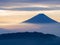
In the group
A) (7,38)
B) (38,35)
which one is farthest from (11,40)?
(38,35)

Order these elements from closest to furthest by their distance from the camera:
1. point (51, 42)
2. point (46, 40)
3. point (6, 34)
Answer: point (51, 42), point (46, 40), point (6, 34)

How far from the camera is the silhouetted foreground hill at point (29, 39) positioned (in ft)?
422

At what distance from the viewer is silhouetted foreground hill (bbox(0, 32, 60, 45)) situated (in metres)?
129

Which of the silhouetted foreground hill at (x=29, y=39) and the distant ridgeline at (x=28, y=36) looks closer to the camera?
the silhouetted foreground hill at (x=29, y=39)

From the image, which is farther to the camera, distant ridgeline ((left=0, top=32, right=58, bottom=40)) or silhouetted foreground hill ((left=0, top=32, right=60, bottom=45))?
distant ridgeline ((left=0, top=32, right=58, bottom=40))

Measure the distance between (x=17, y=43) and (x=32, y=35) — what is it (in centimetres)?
1818

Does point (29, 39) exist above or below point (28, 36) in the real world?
above

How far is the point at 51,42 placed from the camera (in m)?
127

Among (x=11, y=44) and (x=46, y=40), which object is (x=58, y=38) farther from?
(x=11, y=44)

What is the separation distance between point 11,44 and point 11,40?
18.4 ft

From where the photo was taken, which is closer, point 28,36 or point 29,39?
point 29,39

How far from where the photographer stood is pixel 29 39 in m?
136

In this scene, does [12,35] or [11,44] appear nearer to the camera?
[11,44]

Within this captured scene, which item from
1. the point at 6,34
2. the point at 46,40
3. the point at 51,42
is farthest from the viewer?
the point at 6,34
